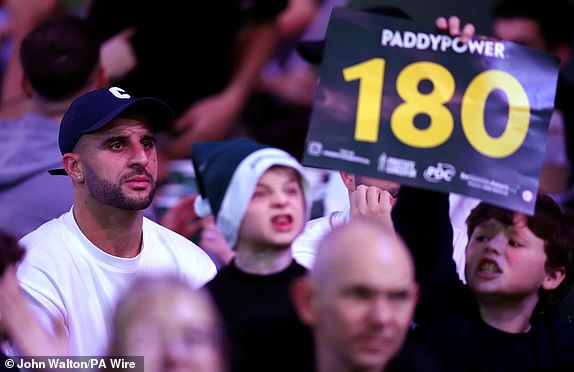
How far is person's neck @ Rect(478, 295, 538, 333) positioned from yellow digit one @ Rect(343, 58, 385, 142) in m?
0.67

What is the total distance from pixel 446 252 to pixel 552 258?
0.37 metres

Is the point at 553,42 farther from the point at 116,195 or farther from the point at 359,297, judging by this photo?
the point at 359,297

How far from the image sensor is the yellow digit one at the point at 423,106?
399cm


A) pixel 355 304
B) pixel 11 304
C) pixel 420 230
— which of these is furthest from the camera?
pixel 420 230

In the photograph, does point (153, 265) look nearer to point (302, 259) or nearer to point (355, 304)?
point (302, 259)

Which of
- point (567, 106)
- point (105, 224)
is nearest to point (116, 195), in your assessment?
point (105, 224)

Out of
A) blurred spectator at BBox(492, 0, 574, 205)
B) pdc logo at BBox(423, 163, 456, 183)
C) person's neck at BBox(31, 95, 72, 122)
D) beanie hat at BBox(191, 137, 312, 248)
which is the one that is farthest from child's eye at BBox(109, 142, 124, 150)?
blurred spectator at BBox(492, 0, 574, 205)

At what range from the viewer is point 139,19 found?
233 inches

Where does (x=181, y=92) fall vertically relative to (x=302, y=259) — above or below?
above

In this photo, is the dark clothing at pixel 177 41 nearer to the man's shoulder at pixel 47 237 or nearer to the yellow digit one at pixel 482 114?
the man's shoulder at pixel 47 237

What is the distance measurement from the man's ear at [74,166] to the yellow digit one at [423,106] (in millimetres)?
1063

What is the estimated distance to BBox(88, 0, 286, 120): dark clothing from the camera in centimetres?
587

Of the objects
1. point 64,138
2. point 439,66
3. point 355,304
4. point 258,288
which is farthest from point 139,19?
point 355,304

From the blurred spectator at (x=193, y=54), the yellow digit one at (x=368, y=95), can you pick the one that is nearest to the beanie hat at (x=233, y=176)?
the yellow digit one at (x=368, y=95)
